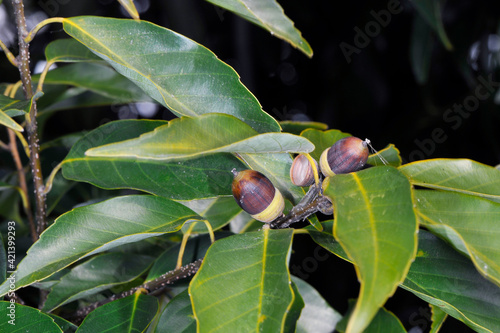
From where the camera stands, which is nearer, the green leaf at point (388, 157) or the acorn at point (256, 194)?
the acorn at point (256, 194)

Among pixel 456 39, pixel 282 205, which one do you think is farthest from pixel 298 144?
pixel 456 39

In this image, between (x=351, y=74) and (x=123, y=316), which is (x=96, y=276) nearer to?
(x=123, y=316)

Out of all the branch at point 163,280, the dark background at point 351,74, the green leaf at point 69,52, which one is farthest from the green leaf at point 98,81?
the dark background at point 351,74

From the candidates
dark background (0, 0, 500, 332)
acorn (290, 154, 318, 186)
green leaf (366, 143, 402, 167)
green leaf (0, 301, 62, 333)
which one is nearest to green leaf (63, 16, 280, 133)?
acorn (290, 154, 318, 186)

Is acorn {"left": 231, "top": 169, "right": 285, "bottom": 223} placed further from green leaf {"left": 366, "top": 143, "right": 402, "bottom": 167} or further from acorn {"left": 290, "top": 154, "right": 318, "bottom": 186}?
green leaf {"left": 366, "top": 143, "right": 402, "bottom": 167}

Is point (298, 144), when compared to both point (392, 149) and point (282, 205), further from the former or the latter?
point (392, 149)

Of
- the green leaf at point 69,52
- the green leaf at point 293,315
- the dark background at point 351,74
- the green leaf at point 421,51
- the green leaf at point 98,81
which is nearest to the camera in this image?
the green leaf at point 293,315

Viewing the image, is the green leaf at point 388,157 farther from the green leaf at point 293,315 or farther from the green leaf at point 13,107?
the green leaf at point 13,107
